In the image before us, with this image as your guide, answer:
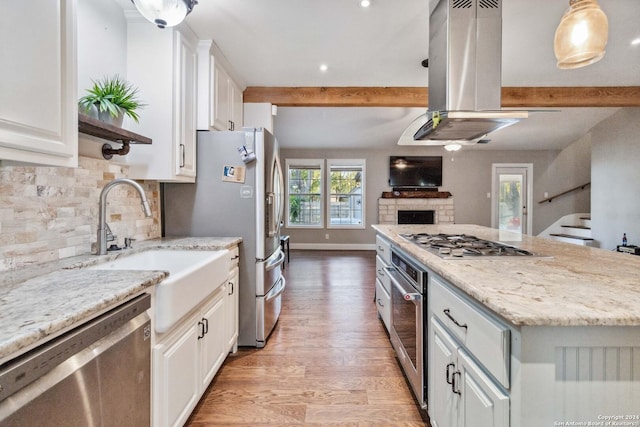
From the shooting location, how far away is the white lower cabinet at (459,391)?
→ 87 centimetres

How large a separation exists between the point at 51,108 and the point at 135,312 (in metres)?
0.78

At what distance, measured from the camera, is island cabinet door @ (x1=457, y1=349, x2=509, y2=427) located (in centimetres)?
84

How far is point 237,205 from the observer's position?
7.46ft

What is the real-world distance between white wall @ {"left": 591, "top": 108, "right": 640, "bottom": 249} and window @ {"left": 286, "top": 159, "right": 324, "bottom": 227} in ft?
16.8

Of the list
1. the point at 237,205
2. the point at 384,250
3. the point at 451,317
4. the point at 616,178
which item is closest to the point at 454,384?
the point at 451,317

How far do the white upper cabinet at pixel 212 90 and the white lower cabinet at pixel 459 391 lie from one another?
2202 mm

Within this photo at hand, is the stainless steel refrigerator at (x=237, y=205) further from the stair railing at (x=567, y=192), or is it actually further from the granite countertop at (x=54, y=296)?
the stair railing at (x=567, y=192)

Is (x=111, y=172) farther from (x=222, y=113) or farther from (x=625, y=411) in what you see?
(x=625, y=411)

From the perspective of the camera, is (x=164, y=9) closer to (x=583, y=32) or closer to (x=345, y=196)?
(x=583, y=32)

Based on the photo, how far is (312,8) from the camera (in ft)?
6.60

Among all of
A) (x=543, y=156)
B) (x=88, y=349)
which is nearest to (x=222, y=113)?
(x=88, y=349)

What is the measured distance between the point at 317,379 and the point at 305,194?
5195 millimetres

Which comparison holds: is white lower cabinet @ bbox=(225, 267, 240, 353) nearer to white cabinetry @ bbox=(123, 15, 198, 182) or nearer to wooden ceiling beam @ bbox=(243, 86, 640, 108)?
white cabinetry @ bbox=(123, 15, 198, 182)

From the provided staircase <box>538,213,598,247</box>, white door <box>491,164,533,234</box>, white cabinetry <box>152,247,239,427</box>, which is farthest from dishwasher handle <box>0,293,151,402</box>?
white door <box>491,164,533,234</box>
